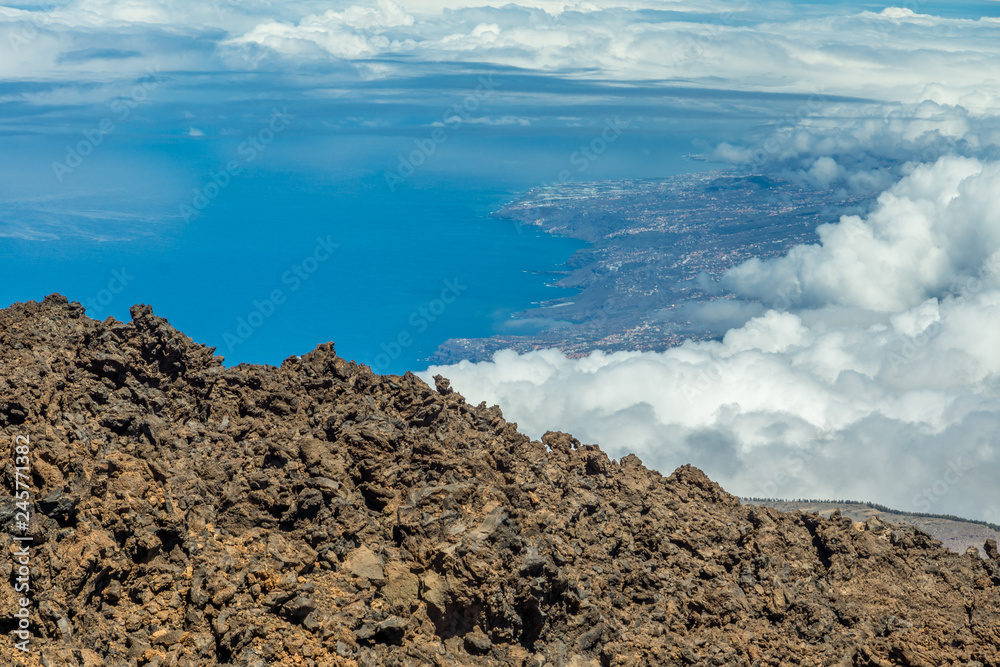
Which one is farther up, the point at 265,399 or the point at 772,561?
the point at 265,399

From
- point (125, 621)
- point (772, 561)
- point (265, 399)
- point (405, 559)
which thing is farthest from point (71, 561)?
point (772, 561)

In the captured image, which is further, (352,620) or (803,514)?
(803,514)

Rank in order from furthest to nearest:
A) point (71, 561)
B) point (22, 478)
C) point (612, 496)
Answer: point (612, 496) < point (22, 478) < point (71, 561)

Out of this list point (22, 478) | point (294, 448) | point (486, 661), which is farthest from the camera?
point (294, 448)

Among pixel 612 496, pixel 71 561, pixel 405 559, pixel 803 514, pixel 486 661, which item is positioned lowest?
pixel 803 514

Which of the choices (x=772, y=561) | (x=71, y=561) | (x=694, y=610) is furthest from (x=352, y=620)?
(x=772, y=561)

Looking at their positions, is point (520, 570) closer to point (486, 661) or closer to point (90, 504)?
point (486, 661)

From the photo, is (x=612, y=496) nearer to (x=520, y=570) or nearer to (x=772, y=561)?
(x=772, y=561)
